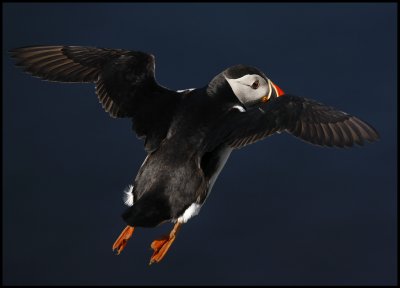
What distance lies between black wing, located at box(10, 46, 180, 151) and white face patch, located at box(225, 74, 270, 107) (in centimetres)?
36

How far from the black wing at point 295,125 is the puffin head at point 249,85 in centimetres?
19

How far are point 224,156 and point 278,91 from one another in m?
0.63

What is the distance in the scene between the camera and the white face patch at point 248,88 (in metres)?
4.06

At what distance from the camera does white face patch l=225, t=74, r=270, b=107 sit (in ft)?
13.3

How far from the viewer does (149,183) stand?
3801mm

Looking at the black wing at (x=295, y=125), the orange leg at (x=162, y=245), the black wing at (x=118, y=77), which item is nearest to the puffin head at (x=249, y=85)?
the black wing at (x=295, y=125)

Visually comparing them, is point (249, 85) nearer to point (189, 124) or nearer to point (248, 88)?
point (248, 88)

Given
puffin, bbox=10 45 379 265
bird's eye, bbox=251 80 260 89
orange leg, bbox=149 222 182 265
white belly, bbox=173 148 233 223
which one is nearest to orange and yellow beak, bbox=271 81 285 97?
puffin, bbox=10 45 379 265

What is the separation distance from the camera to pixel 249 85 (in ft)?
13.5

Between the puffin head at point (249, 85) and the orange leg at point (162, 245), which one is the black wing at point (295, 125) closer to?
the puffin head at point (249, 85)

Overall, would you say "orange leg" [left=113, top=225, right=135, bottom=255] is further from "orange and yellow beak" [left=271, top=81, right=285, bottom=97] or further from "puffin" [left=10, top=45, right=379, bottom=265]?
"orange and yellow beak" [left=271, top=81, right=285, bottom=97]

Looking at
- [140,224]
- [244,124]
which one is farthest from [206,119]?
[140,224]

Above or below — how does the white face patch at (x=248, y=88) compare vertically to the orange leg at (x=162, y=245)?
above

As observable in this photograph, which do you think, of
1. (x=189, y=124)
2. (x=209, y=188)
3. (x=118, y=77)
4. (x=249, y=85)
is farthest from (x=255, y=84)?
(x=118, y=77)
